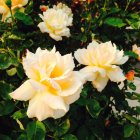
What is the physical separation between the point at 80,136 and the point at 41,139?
296 mm

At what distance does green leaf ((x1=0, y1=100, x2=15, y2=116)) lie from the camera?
1162mm

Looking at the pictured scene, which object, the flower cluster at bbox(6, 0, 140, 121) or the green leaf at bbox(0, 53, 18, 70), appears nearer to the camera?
the flower cluster at bbox(6, 0, 140, 121)

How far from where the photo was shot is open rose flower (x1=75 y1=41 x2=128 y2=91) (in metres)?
1.14

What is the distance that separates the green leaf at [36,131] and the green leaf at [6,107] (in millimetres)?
96

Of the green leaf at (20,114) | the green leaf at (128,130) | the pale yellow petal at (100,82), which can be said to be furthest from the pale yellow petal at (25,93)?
the green leaf at (128,130)

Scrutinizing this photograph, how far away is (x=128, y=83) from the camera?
1659mm

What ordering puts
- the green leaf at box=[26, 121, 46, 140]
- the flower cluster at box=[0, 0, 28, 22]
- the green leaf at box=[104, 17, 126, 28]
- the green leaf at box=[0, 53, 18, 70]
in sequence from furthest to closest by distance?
the green leaf at box=[104, 17, 126, 28] < the flower cluster at box=[0, 0, 28, 22] < the green leaf at box=[0, 53, 18, 70] < the green leaf at box=[26, 121, 46, 140]

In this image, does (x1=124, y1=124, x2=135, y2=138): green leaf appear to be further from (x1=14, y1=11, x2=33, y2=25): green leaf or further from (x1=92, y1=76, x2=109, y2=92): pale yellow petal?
(x1=14, y1=11, x2=33, y2=25): green leaf

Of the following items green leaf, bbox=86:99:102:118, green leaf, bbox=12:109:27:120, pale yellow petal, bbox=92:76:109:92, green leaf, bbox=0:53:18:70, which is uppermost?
green leaf, bbox=0:53:18:70

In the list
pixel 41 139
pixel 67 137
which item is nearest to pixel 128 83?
pixel 67 137

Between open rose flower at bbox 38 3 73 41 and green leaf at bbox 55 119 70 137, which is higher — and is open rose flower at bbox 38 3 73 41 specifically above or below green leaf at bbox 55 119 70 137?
above

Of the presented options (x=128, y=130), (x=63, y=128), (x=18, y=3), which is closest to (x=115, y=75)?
(x=63, y=128)

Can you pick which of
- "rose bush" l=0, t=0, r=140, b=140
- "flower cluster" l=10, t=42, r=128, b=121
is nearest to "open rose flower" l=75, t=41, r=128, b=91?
"rose bush" l=0, t=0, r=140, b=140

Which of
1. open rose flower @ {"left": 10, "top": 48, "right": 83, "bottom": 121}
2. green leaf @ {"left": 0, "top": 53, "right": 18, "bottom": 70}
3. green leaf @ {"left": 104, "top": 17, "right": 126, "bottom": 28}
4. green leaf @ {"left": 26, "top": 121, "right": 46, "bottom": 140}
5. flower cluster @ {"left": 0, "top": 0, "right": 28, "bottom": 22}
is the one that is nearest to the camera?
open rose flower @ {"left": 10, "top": 48, "right": 83, "bottom": 121}
